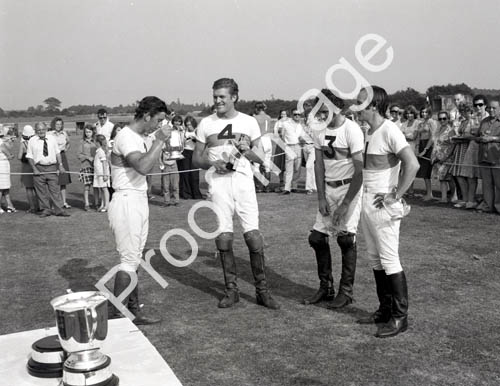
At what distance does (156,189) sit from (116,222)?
35.8 ft

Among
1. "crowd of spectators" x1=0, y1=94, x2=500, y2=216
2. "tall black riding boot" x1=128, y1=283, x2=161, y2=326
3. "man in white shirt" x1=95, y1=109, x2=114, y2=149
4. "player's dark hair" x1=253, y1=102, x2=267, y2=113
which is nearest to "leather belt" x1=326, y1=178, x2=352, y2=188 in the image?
"tall black riding boot" x1=128, y1=283, x2=161, y2=326

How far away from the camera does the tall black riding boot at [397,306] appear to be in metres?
5.07

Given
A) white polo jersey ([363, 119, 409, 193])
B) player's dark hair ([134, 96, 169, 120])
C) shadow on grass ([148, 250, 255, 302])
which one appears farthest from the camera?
shadow on grass ([148, 250, 255, 302])

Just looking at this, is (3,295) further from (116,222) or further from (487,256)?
(487,256)

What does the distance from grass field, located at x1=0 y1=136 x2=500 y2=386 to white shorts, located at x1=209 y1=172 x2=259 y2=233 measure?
0.96 m

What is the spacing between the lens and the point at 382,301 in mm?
5391

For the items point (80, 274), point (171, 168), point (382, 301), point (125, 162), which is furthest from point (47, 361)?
point (171, 168)

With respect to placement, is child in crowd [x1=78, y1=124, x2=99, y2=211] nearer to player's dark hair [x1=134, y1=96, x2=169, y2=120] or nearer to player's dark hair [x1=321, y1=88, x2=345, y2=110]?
player's dark hair [x1=134, y1=96, x2=169, y2=120]

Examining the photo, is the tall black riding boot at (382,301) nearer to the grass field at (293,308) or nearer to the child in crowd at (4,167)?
the grass field at (293,308)

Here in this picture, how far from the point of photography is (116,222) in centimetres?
523

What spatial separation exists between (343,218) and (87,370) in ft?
13.2

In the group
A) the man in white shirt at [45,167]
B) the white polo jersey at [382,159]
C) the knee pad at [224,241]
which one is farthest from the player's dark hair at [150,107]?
the man in white shirt at [45,167]

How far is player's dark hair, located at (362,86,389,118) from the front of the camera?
5.05 meters

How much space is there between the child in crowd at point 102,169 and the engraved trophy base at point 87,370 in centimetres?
1063
